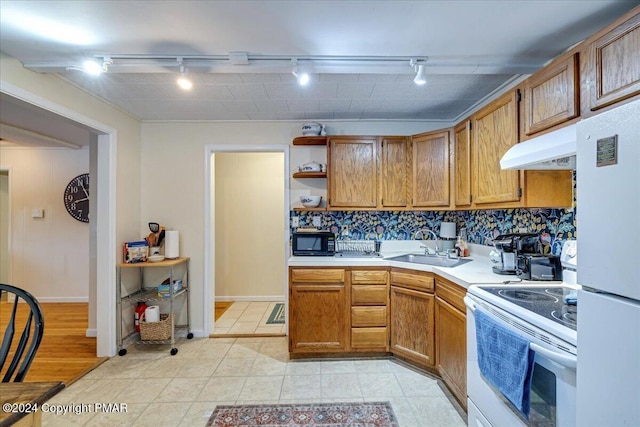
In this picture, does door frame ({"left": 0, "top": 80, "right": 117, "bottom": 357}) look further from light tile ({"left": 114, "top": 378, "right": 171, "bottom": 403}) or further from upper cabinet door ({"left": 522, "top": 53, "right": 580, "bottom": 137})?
upper cabinet door ({"left": 522, "top": 53, "right": 580, "bottom": 137})

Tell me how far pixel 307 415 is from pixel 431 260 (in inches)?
64.8

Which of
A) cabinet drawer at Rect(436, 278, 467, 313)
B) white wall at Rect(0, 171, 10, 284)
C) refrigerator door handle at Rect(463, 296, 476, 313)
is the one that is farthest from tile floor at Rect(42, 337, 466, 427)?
white wall at Rect(0, 171, 10, 284)

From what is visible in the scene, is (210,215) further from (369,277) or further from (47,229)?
(47,229)

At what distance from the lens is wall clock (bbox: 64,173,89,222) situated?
13.9 ft

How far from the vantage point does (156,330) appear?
283cm

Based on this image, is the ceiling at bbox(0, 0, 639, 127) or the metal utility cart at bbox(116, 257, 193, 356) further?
the metal utility cart at bbox(116, 257, 193, 356)

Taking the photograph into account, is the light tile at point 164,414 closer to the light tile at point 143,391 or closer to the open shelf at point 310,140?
the light tile at point 143,391

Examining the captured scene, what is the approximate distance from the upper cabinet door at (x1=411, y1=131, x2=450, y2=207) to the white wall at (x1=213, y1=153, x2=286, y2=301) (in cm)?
210

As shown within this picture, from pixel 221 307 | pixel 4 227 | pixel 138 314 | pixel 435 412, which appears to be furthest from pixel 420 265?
pixel 4 227

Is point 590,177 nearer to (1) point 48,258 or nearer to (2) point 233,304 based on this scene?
(2) point 233,304

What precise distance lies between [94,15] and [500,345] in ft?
8.29

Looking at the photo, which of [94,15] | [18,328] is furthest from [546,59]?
[18,328]

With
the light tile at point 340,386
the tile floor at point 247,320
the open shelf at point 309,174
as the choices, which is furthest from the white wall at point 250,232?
the light tile at point 340,386

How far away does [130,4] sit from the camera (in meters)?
1.40
